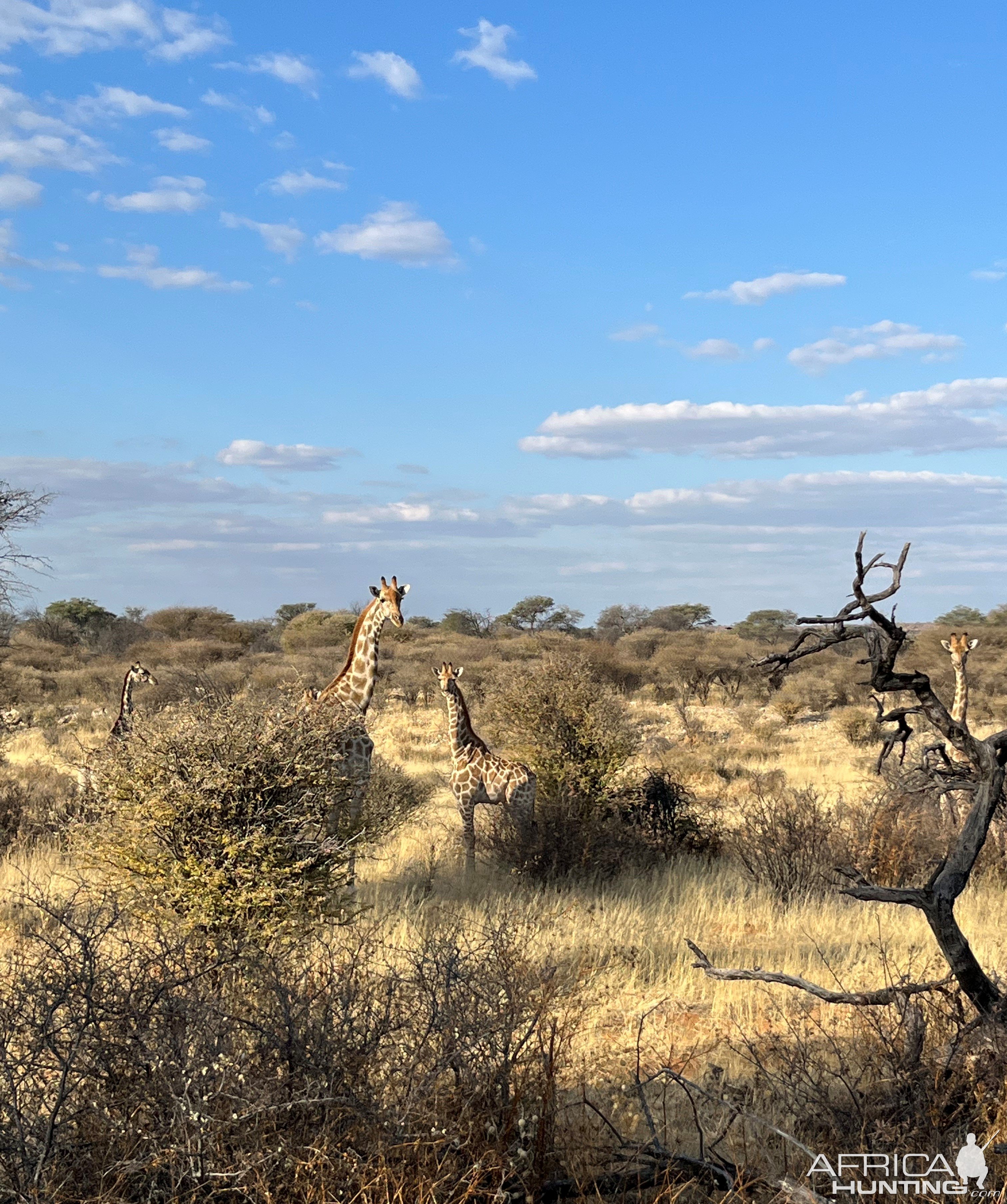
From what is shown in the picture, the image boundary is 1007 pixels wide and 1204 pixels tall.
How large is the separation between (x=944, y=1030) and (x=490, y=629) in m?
49.0

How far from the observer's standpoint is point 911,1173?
3566 millimetres

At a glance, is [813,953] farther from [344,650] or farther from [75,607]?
[75,607]

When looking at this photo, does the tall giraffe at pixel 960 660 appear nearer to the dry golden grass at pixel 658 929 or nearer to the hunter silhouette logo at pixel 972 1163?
the dry golden grass at pixel 658 929

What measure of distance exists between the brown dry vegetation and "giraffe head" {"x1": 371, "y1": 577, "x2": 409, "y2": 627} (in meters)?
1.07

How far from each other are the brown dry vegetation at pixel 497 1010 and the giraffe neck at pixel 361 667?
36 cm

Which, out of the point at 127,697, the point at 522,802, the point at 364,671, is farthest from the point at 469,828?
the point at 127,697

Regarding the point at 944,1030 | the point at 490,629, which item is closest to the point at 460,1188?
the point at 944,1030

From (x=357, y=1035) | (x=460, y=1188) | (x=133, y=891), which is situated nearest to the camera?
(x=460, y=1188)

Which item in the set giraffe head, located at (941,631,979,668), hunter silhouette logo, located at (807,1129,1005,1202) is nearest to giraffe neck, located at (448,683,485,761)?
Result: giraffe head, located at (941,631,979,668)

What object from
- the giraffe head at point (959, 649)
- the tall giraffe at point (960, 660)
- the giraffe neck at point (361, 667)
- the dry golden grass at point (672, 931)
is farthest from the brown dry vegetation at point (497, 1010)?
the giraffe head at point (959, 649)

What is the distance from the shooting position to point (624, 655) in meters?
38.0

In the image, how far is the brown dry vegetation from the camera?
3.22 meters

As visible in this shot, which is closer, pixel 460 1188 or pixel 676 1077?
pixel 460 1188

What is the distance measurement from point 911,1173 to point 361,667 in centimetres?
700
